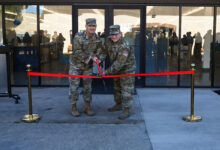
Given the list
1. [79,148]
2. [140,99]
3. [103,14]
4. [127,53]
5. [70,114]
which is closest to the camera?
[79,148]

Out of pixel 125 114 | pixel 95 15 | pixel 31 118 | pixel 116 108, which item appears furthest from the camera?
pixel 95 15

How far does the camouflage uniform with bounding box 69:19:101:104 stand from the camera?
5676 millimetres

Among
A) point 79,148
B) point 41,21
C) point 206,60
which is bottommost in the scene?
point 79,148

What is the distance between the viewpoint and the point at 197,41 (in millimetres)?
8852

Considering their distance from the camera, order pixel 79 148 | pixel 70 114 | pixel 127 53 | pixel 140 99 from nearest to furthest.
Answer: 1. pixel 79 148
2. pixel 127 53
3. pixel 70 114
4. pixel 140 99

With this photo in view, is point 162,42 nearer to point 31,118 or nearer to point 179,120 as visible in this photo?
point 179,120

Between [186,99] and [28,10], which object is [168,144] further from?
[28,10]

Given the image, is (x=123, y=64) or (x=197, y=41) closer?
(x=123, y=64)

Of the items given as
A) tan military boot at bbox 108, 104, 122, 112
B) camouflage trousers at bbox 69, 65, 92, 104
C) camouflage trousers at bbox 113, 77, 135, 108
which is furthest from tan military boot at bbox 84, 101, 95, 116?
camouflage trousers at bbox 113, 77, 135, 108

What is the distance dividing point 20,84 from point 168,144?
18.9 feet

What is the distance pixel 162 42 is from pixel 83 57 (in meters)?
3.75

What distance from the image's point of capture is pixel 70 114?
233 inches

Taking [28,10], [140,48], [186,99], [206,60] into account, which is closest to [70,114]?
[186,99]

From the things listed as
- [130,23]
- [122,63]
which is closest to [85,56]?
[122,63]
